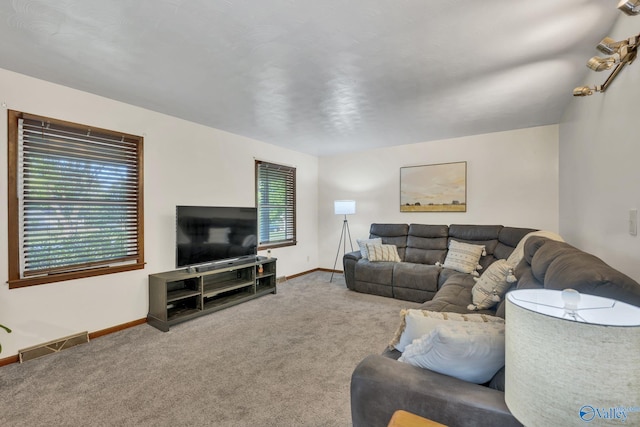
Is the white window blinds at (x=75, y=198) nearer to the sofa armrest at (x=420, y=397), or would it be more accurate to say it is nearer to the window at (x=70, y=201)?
the window at (x=70, y=201)

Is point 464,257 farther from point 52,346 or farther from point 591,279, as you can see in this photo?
point 52,346

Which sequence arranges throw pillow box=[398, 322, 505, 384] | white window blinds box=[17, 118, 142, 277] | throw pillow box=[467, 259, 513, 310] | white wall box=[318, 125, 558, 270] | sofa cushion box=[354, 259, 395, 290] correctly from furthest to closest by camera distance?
sofa cushion box=[354, 259, 395, 290], white wall box=[318, 125, 558, 270], white window blinds box=[17, 118, 142, 277], throw pillow box=[467, 259, 513, 310], throw pillow box=[398, 322, 505, 384]

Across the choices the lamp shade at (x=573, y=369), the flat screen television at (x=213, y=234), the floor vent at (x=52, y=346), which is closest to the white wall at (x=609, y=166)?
the lamp shade at (x=573, y=369)

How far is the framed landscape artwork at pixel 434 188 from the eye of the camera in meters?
4.69

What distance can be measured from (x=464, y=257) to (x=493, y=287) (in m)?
1.64

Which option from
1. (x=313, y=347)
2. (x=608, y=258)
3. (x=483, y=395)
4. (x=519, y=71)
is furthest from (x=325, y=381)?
(x=519, y=71)

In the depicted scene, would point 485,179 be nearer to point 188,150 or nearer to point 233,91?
point 233,91

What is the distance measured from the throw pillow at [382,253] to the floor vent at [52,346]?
362 centimetres

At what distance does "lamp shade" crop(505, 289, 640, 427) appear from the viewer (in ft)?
1.88

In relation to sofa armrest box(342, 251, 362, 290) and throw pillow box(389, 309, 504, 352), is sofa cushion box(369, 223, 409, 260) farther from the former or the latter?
throw pillow box(389, 309, 504, 352)

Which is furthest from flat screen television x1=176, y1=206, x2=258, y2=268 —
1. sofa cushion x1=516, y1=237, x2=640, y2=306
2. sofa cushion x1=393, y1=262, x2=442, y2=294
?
sofa cushion x1=516, y1=237, x2=640, y2=306

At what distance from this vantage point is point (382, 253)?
464 centimetres

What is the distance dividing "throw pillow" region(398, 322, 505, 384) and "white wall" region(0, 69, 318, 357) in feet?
10.5

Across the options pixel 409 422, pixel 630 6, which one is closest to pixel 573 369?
pixel 409 422
